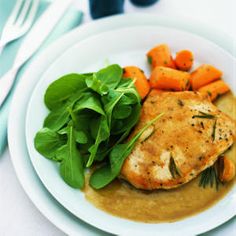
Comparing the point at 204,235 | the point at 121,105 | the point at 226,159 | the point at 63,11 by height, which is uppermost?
the point at 63,11

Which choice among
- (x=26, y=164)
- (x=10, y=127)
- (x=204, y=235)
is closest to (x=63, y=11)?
(x=10, y=127)

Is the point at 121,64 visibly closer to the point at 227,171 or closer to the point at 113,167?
the point at 113,167

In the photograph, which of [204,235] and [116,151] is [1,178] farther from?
[204,235]

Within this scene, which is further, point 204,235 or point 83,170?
point 83,170

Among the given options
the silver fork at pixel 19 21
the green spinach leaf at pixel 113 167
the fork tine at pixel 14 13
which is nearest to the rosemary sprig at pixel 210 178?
the green spinach leaf at pixel 113 167

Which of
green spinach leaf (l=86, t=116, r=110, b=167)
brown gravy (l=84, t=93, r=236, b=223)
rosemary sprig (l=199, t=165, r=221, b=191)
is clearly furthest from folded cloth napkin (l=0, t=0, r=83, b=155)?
rosemary sprig (l=199, t=165, r=221, b=191)

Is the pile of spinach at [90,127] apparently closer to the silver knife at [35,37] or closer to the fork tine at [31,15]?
the silver knife at [35,37]

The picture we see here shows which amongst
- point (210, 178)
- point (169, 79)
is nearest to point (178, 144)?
point (210, 178)
